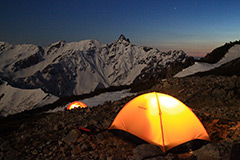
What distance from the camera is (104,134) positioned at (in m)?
7.05

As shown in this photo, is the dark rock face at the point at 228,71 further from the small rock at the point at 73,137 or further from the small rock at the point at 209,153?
the small rock at the point at 73,137

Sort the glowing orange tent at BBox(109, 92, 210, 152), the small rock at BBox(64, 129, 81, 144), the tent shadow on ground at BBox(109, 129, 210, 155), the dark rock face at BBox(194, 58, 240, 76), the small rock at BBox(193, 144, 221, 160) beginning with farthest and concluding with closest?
the dark rock face at BBox(194, 58, 240, 76) < the small rock at BBox(64, 129, 81, 144) < the glowing orange tent at BBox(109, 92, 210, 152) < the tent shadow on ground at BBox(109, 129, 210, 155) < the small rock at BBox(193, 144, 221, 160)

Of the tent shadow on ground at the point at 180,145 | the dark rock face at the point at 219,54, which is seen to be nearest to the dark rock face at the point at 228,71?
the dark rock face at the point at 219,54

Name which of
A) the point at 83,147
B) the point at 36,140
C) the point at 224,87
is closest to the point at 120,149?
the point at 83,147

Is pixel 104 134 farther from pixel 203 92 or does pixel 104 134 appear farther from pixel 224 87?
pixel 224 87

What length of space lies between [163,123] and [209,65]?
77.6 ft

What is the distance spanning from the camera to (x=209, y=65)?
83.8ft

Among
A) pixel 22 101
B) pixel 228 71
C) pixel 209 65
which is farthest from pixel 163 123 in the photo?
pixel 22 101

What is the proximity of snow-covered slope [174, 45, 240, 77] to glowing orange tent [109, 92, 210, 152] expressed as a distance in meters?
18.1

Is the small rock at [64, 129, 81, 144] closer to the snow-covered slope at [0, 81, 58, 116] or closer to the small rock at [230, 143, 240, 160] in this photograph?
the small rock at [230, 143, 240, 160]

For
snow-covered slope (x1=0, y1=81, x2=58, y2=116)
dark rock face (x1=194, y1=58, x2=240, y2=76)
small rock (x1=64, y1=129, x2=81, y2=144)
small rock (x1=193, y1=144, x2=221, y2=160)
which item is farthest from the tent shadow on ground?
snow-covered slope (x1=0, y1=81, x2=58, y2=116)

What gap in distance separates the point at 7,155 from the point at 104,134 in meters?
4.52

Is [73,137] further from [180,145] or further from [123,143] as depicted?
[180,145]

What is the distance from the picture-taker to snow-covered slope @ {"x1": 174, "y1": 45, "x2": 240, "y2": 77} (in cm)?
2405
